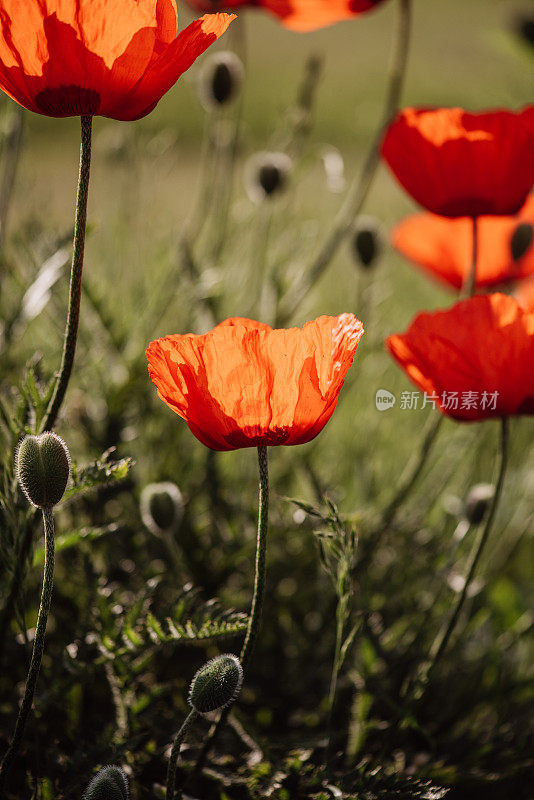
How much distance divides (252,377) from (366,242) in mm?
476

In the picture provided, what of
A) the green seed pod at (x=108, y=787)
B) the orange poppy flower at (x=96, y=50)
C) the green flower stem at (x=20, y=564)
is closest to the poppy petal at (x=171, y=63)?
the orange poppy flower at (x=96, y=50)

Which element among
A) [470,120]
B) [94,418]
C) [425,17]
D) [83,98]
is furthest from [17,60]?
[425,17]

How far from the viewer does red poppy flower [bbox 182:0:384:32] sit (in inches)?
26.9

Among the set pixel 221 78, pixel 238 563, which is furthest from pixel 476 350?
pixel 221 78

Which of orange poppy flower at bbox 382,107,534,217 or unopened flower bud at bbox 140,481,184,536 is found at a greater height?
orange poppy flower at bbox 382,107,534,217

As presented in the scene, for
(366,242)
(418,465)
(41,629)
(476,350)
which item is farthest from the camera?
(366,242)

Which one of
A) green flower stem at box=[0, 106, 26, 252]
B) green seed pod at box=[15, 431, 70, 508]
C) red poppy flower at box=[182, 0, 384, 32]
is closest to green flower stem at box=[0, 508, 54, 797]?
green seed pod at box=[15, 431, 70, 508]

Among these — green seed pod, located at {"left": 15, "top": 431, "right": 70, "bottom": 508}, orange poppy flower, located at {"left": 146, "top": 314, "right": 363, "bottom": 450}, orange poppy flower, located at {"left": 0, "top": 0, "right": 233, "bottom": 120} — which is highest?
orange poppy flower, located at {"left": 0, "top": 0, "right": 233, "bottom": 120}

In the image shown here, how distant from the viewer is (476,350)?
Answer: 1.60ft

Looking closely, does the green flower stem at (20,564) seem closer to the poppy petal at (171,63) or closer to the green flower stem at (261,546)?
the green flower stem at (261,546)

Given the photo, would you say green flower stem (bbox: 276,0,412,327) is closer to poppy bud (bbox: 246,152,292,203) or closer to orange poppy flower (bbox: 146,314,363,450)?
poppy bud (bbox: 246,152,292,203)

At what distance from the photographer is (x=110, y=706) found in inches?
26.5

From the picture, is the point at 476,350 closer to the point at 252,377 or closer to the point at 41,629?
the point at 252,377

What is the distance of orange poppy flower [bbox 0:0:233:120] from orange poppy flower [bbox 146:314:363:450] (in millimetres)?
134
